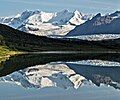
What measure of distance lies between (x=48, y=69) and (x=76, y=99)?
50386mm

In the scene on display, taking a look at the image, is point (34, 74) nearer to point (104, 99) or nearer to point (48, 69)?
point (48, 69)

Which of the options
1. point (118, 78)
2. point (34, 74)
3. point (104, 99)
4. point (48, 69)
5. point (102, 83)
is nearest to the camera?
point (104, 99)

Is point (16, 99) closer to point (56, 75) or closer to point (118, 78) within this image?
point (118, 78)

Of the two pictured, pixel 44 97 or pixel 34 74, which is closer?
pixel 44 97

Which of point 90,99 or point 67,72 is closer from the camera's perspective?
point 90,99

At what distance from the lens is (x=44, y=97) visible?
146 feet

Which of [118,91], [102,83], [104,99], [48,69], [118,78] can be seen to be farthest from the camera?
[48,69]

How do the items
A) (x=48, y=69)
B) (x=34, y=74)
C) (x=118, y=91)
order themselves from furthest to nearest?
1. (x=48, y=69)
2. (x=34, y=74)
3. (x=118, y=91)

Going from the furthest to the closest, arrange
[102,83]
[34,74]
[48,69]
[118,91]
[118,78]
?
[48,69] → [34,74] → [118,78] → [102,83] → [118,91]

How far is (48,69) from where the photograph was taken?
92750 mm

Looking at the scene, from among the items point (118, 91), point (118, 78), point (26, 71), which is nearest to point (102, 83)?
point (118, 78)

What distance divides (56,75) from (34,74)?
482 cm

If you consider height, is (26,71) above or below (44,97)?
below

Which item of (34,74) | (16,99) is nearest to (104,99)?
(16,99)
